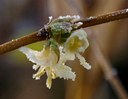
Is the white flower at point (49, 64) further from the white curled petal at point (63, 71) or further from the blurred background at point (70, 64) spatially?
the blurred background at point (70, 64)

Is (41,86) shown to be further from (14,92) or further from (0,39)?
(0,39)

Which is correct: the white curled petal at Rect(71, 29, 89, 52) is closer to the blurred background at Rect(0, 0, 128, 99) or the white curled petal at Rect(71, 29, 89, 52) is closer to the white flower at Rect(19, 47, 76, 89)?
the white flower at Rect(19, 47, 76, 89)

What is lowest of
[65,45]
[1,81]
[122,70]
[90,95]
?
[65,45]

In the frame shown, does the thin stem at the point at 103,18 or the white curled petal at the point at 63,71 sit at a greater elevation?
the thin stem at the point at 103,18

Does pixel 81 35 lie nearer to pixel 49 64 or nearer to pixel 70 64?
pixel 49 64

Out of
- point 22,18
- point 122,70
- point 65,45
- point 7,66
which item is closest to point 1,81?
point 7,66

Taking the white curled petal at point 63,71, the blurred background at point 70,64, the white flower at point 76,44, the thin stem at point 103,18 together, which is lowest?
the white curled petal at point 63,71

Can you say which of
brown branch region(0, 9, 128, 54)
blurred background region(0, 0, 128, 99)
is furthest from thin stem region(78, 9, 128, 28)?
blurred background region(0, 0, 128, 99)

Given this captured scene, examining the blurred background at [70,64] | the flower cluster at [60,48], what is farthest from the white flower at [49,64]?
the blurred background at [70,64]
